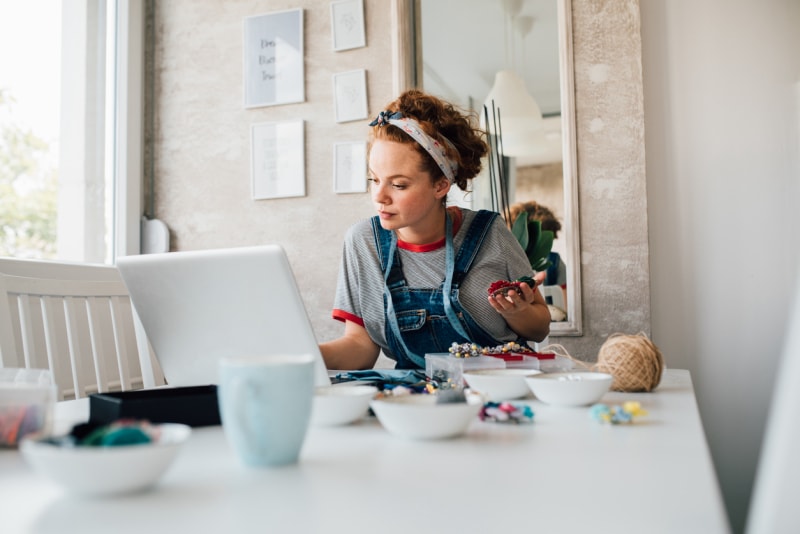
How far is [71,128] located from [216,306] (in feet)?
6.64

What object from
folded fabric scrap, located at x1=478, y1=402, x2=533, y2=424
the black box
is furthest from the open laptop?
folded fabric scrap, located at x1=478, y1=402, x2=533, y2=424

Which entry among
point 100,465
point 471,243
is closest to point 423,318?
point 471,243

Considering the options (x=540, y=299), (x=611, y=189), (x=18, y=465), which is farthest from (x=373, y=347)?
(x=18, y=465)

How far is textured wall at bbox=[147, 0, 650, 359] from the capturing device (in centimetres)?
222

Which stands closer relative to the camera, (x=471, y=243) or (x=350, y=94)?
(x=471, y=243)

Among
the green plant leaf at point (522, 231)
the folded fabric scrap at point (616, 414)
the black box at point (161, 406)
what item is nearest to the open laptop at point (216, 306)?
the black box at point (161, 406)

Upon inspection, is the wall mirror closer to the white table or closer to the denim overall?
the denim overall

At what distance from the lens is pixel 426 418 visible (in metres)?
0.68

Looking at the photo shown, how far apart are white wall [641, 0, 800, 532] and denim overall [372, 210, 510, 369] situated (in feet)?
2.81

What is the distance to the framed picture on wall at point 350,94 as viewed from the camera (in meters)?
Result: 2.55

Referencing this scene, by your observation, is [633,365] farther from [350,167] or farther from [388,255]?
[350,167]

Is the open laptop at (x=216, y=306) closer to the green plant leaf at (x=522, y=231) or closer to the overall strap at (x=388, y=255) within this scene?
the overall strap at (x=388, y=255)

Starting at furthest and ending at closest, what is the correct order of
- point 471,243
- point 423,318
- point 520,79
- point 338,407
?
1. point 520,79
2. point 471,243
3. point 423,318
4. point 338,407

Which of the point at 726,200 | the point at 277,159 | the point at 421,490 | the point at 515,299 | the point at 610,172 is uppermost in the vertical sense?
the point at 277,159
